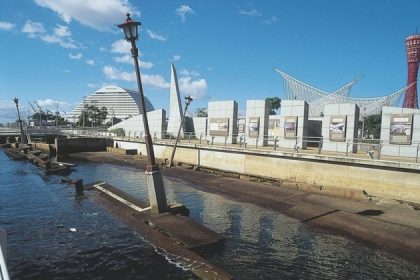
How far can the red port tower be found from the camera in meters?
117

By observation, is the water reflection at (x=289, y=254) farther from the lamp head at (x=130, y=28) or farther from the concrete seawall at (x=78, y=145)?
the concrete seawall at (x=78, y=145)

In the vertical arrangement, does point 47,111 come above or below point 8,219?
Answer: above

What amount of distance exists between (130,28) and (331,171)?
14.9 meters

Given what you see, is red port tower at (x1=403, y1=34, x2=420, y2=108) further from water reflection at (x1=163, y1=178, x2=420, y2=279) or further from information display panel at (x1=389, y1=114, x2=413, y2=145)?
water reflection at (x1=163, y1=178, x2=420, y2=279)

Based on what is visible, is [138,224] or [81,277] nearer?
[81,277]

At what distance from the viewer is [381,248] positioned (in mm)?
12117

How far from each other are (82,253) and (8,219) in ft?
20.2

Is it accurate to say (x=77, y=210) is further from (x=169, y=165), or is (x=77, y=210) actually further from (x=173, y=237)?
(x=169, y=165)

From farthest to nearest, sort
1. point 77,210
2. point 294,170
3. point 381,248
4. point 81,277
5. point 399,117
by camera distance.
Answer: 1. point 294,170
2. point 399,117
3. point 77,210
4. point 381,248
5. point 81,277

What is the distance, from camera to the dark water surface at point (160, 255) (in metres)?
9.72

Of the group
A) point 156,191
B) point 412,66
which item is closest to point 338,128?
point 156,191

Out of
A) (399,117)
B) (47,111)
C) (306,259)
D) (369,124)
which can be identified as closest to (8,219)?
(306,259)

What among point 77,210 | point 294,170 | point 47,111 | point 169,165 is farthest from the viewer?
point 47,111

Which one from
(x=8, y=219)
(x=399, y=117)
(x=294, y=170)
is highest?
(x=399, y=117)
